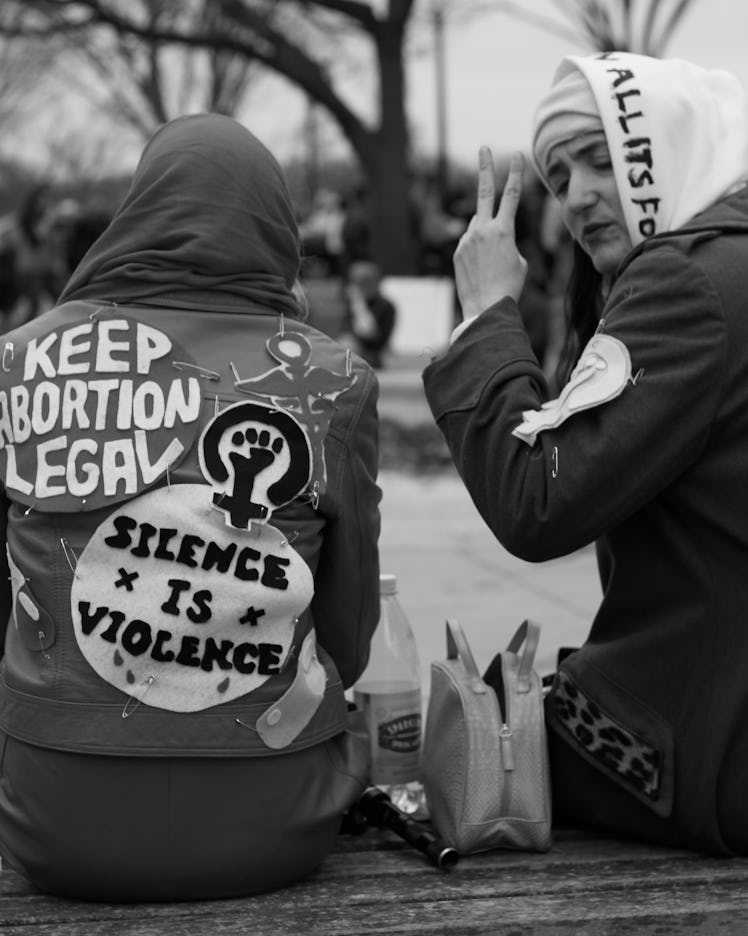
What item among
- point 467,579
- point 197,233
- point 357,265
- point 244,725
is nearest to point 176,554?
point 244,725

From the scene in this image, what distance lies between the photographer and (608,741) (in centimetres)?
249

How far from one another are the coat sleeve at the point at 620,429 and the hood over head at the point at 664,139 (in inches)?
7.4

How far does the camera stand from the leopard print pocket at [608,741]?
7.95 feet

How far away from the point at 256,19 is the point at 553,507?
1420cm

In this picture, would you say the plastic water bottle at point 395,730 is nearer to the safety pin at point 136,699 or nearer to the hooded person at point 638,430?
the hooded person at point 638,430

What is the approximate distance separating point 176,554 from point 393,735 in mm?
839

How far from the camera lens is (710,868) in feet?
7.94

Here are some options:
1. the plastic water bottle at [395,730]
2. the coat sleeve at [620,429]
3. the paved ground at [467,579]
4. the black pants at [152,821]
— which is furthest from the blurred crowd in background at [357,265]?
the black pants at [152,821]

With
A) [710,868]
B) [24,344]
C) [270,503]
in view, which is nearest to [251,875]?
[270,503]

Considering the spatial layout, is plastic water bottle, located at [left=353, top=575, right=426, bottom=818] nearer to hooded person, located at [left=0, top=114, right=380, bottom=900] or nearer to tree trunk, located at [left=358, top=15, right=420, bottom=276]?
hooded person, located at [left=0, top=114, right=380, bottom=900]

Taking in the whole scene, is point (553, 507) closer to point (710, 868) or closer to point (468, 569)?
point (710, 868)

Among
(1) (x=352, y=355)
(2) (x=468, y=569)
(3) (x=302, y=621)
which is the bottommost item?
(2) (x=468, y=569)

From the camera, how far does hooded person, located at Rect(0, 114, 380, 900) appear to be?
224cm

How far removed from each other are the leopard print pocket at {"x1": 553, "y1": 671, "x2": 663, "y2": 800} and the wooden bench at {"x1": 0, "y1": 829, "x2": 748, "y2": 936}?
0.15 m
